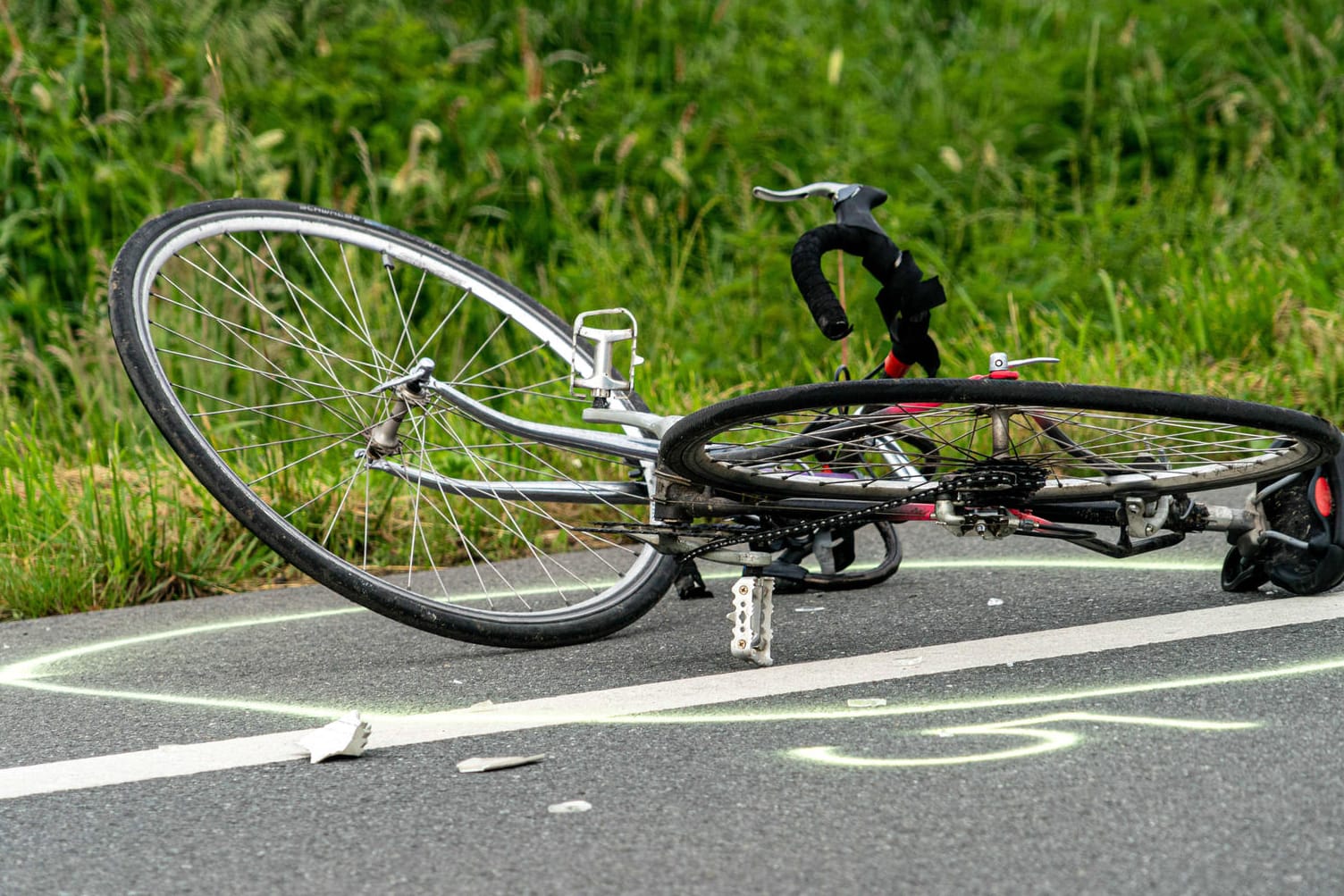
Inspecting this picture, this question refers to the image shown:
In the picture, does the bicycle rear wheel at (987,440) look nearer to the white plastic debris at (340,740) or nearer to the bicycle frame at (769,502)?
the bicycle frame at (769,502)

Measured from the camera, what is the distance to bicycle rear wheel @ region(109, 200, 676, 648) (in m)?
2.62

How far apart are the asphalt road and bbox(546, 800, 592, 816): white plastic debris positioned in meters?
0.01

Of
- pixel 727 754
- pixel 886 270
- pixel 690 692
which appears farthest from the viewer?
pixel 886 270

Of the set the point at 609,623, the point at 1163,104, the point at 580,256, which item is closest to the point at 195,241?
the point at 609,623

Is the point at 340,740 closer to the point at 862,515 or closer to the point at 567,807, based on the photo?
the point at 567,807

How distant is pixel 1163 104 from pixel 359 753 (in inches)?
246

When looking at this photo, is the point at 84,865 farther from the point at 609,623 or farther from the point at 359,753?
the point at 609,623

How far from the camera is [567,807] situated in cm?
191

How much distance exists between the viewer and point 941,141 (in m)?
6.94

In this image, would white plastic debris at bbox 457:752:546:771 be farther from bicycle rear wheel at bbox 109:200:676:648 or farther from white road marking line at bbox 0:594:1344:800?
bicycle rear wheel at bbox 109:200:676:648

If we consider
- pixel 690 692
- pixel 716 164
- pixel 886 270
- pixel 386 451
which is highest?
pixel 716 164

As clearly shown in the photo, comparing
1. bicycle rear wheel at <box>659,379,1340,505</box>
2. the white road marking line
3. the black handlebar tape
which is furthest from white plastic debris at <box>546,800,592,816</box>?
the black handlebar tape

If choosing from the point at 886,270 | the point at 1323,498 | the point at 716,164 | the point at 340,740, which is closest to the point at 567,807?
the point at 340,740

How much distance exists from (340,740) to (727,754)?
570 millimetres
